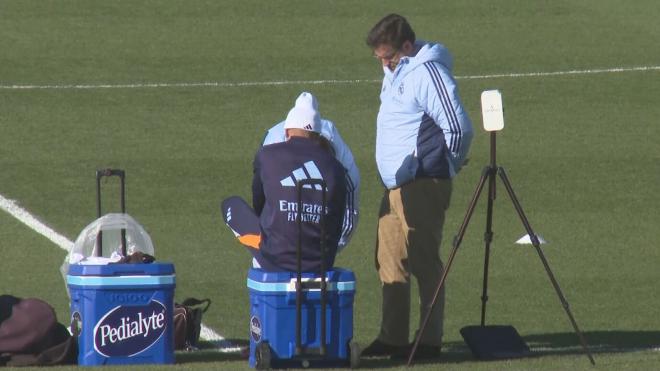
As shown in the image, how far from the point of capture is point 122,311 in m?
9.49

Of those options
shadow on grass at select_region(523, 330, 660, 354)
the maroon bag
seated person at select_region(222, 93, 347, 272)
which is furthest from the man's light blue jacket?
the maroon bag

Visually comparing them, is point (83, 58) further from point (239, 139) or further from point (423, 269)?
point (423, 269)

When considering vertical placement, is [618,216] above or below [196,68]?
below

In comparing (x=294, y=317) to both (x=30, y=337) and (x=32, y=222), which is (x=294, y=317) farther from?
(x=32, y=222)

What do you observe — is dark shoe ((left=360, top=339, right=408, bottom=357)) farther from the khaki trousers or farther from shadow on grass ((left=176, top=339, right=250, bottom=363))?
shadow on grass ((left=176, top=339, right=250, bottom=363))

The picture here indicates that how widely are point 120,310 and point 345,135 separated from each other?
842cm

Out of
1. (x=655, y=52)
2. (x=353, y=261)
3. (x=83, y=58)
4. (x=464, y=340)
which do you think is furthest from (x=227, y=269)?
(x=655, y=52)

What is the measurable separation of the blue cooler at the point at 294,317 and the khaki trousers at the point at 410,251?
0.73 metres

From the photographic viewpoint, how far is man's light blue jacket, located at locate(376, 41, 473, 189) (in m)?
9.89

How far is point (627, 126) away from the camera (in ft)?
59.8

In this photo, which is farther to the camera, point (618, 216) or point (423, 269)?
point (618, 216)

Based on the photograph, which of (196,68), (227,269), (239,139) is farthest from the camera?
(196,68)

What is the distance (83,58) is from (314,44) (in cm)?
283

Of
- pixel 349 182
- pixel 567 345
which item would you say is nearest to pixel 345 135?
pixel 567 345
